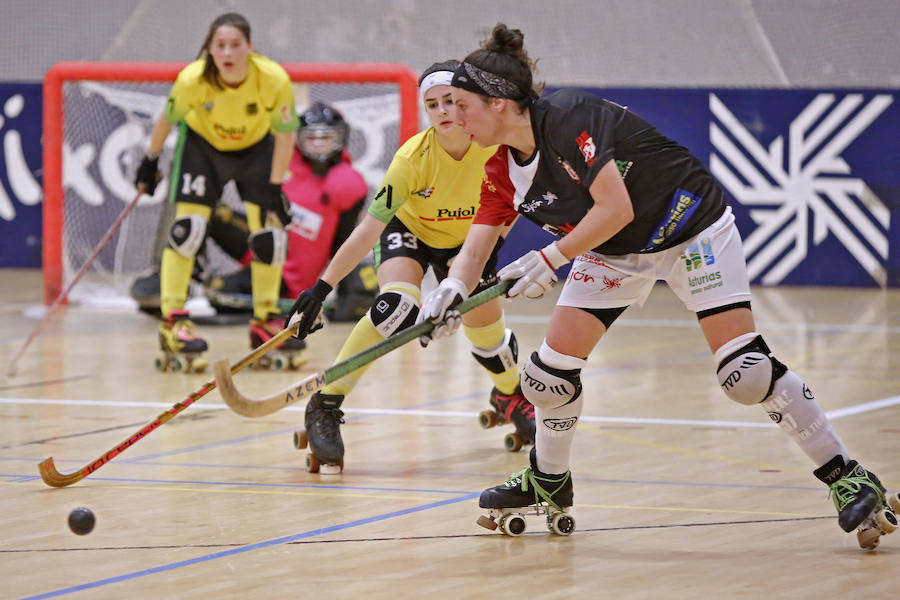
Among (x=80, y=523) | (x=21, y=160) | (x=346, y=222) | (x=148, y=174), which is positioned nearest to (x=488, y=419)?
(x=80, y=523)

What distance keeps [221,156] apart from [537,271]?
4.03 metres

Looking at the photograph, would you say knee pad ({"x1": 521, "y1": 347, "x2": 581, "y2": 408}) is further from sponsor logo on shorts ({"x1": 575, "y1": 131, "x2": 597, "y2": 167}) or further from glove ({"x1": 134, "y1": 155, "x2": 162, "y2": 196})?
glove ({"x1": 134, "y1": 155, "x2": 162, "y2": 196})

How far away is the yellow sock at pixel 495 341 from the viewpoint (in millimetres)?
5250

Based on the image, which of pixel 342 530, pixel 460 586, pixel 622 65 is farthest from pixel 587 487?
pixel 622 65

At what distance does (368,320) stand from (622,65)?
8721mm

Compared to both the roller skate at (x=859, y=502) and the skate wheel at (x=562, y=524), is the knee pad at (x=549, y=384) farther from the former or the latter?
the roller skate at (x=859, y=502)

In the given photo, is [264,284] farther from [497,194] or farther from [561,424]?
[561,424]

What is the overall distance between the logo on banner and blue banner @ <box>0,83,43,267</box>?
6.05 m

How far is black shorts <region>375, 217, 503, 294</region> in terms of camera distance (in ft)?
16.7

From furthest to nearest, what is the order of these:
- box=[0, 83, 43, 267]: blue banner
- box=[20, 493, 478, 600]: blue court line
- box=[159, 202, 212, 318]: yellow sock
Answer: box=[0, 83, 43, 267]: blue banner, box=[159, 202, 212, 318]: yellow sock, box=[20, 493, 478, 600]: blue court line

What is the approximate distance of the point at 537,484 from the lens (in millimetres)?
3967

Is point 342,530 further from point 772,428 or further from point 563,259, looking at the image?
point 772,428

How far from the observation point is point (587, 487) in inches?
180

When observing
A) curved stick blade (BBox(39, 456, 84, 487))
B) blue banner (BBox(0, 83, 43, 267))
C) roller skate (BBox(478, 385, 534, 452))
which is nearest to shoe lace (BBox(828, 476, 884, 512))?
roller skate (BBox(478, 385, 534, 452))
